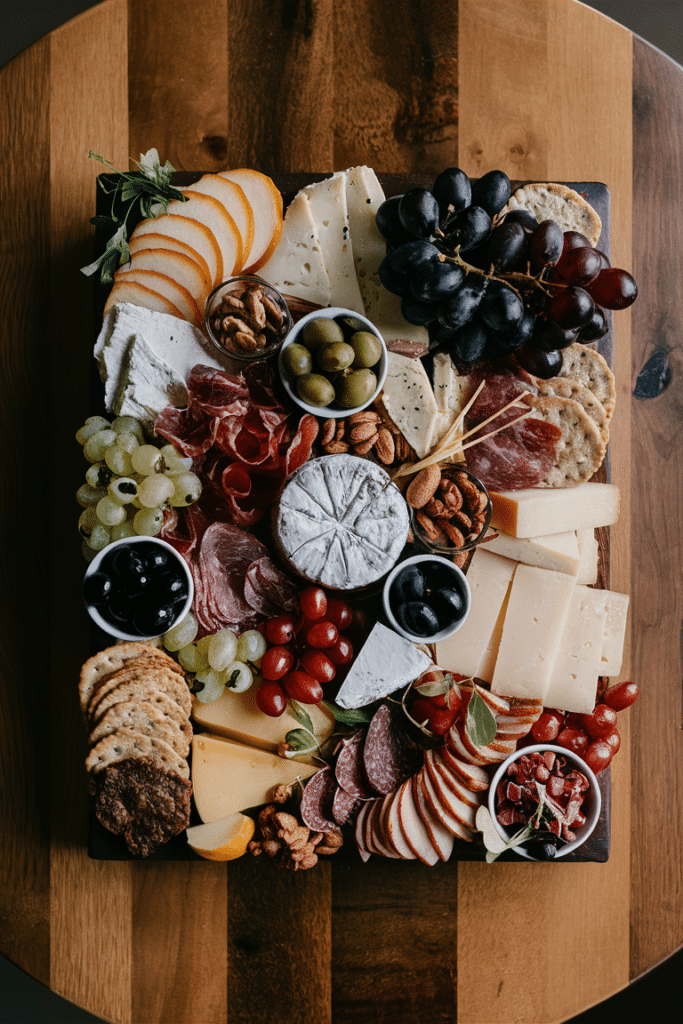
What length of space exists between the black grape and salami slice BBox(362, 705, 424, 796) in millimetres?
936

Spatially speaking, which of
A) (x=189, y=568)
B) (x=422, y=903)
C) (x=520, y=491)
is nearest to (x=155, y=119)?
(x=189, y=568)

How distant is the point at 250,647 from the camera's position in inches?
52.2

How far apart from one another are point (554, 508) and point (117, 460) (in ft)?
2.68

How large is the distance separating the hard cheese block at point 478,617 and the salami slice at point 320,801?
302 millimetres

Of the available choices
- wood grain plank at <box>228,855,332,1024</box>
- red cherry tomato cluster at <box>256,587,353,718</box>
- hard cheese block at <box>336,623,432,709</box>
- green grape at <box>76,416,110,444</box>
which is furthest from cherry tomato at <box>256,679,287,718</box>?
green grape at <box>76,416,110,444</box>

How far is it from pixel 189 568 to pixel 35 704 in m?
0.46

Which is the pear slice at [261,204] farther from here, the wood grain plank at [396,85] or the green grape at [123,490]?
the green grape at [123,490]

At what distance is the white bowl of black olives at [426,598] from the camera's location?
129cm

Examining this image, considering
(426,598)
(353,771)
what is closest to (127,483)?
(426,598)

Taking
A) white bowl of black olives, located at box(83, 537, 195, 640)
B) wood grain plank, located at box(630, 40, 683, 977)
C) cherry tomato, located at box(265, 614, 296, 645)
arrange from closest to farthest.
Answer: white bowl of black olives, located at box(83, 537, 195, 640) → cherry tomato, located at box(265, 614, 296, 645) → wood grain plank, located at box(630, 40, 683, 977)

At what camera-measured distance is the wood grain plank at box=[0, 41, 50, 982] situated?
143 cm

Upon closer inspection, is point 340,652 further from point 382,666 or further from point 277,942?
point 277,942

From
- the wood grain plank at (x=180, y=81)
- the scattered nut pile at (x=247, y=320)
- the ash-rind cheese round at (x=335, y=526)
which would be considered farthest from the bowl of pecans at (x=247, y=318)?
the wood grain plank at (x=180, y=81)

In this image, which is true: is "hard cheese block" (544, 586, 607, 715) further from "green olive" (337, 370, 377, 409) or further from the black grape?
the black grape
